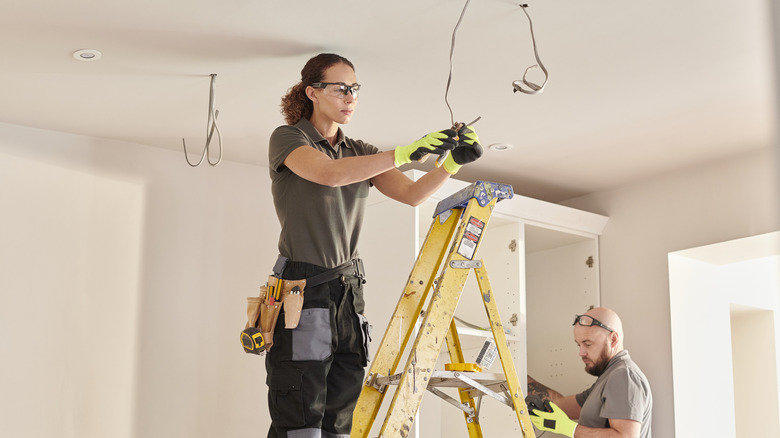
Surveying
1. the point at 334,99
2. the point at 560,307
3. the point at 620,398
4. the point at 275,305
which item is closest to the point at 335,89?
the point at 334,99

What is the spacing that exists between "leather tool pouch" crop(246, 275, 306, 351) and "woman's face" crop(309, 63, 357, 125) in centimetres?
54

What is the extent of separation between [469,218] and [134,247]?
1.96m

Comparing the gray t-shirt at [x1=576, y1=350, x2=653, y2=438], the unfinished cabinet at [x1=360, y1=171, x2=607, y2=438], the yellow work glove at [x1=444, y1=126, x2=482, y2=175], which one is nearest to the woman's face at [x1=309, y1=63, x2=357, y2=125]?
the yellow work glove at [x1=444, y1=126, x2=482, y2=175]

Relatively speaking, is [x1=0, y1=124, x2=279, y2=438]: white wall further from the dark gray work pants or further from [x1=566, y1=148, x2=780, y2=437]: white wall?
[x1=566, y1=148, x2=780, y2=437]: white wall

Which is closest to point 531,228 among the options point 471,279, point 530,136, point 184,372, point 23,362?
point 471,279

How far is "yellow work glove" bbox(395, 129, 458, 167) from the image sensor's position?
197 centimetres

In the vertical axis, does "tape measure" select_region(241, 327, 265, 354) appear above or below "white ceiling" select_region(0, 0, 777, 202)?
below

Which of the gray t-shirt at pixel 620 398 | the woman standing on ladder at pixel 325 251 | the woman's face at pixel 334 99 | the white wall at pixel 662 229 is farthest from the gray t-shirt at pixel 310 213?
the white wall at pixel 662 229

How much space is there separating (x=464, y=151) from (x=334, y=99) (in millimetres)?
463

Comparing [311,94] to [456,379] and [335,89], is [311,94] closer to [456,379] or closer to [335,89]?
[335,89]

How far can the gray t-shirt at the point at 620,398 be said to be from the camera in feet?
10.9

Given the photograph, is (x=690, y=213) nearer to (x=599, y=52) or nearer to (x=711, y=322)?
(x=711, y=322)

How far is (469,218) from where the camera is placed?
2.15 meters

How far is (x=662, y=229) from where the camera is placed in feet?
12.8
